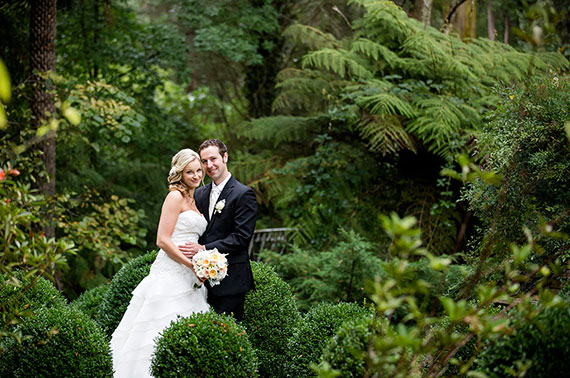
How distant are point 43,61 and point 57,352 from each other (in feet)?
15.5

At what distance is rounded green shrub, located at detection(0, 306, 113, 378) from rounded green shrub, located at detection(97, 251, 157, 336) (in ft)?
4.39

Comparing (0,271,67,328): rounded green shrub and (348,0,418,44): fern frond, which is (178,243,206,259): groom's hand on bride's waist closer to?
(0,271,67,328): rounded green shrub

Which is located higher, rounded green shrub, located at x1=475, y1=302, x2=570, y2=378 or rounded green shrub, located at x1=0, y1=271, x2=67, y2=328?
rounded green shrub, located at x1=475, y1=302, x2=570, y2=378

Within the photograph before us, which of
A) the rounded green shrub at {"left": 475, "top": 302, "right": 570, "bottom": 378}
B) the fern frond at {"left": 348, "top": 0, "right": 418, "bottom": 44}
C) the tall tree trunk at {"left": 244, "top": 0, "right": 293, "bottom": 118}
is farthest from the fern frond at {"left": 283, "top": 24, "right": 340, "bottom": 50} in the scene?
the rounded green shrub at {"left": 475, "top": 302, "right": 570, "bottom": 378}

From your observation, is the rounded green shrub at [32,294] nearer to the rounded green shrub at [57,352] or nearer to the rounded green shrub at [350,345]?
the rounded green shrub at [57,352]

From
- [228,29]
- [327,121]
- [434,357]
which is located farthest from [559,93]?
[228,29]

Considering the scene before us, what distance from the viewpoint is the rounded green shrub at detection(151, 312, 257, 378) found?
3.82m

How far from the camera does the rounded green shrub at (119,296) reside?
534 cm

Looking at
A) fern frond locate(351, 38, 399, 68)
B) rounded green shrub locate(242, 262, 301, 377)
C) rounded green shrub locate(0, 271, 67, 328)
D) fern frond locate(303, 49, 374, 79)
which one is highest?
fern frond locate(351, 38, 399, 68)

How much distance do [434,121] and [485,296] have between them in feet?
16.0

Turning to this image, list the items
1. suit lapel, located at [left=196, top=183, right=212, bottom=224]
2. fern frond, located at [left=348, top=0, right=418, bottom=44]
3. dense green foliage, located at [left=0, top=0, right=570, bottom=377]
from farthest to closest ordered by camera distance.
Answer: fern frond, located at [left=348, top=0, right=418, bottom=44] → suit lapel, located at [left=196, top=183, right=212, bottom=224] → dense green foliage, located at [left=0, top=0, right=570, bottom=377]

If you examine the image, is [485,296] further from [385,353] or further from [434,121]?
[434,121]

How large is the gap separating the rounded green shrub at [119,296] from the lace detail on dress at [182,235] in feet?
2.08

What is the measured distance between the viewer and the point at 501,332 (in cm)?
270
